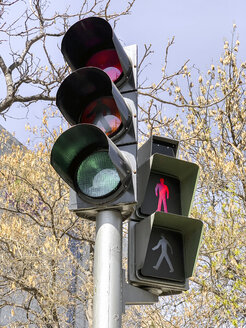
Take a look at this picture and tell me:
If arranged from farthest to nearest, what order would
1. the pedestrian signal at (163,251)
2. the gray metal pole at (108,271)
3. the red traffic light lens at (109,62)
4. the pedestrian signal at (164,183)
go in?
1. the red traffic light lens at (109,62)
2. the pedestrian signal at (164,183)
3. the pedestrian signal at (163,251)
4. the gray metal pole at (108,271)

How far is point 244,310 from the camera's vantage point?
27.6 feet

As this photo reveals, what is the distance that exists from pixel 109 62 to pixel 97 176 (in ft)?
2.68

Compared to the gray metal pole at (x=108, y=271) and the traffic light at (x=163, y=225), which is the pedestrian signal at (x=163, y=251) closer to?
the traffic light at (x=163, y=225)

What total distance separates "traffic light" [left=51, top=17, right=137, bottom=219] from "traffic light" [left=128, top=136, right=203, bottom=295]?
13cm

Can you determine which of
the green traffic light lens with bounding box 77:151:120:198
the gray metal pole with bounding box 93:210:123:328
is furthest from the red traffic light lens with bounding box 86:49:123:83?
the gray metal pole with bounding box 93:210:123:328

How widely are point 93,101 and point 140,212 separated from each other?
0.67 meters

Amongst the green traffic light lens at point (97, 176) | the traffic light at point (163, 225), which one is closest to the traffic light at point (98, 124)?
the green traffic light lens at point (97, 176)

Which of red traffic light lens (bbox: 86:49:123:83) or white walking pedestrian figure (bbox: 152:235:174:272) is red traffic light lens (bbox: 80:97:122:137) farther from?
white walking pedestrian figure (bbox: 152:235:174:272)

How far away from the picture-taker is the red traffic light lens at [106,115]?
7.55ft

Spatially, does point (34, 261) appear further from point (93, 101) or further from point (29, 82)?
point (93, 101)

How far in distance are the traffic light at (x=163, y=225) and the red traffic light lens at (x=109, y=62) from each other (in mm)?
498

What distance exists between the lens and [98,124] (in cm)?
235

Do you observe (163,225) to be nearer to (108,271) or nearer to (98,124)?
(108,271)

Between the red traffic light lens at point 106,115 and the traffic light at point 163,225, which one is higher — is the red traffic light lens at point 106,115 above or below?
above
